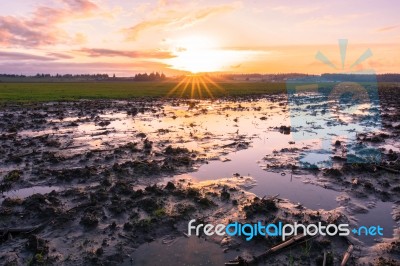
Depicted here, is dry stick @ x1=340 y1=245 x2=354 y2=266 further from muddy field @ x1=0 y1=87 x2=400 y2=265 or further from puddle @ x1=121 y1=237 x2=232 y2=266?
puddle @ x1=121 y1=237 x2=232 y2=266

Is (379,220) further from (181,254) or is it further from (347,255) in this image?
(181,254)

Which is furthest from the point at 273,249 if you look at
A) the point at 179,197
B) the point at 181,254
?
the point at 179,197

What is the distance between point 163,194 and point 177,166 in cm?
307

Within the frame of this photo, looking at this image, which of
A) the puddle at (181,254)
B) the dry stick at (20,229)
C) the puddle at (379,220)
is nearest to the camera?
the puddle at (181,254)

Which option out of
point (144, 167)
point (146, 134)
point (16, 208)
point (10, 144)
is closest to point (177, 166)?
point (144, 167)

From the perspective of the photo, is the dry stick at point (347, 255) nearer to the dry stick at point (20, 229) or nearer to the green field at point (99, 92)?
the dry stick at point (20, 229)

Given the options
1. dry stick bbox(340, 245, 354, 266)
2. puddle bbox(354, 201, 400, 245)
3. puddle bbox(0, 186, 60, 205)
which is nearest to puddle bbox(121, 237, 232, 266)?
A: dry stick bbox(340, 245, 354, 266)

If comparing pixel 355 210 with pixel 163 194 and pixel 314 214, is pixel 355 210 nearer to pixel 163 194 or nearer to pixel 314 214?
pixel 314 214

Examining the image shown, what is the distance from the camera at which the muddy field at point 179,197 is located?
6.70 m

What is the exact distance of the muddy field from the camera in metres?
6.70

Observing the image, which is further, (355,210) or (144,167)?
(144,167)

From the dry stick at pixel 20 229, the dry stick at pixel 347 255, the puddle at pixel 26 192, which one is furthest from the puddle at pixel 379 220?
the puddle at pixel 26 192

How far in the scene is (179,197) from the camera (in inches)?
378

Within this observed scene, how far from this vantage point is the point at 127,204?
8969mm
